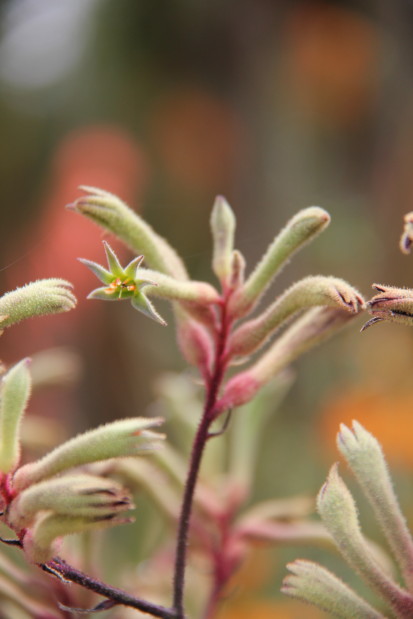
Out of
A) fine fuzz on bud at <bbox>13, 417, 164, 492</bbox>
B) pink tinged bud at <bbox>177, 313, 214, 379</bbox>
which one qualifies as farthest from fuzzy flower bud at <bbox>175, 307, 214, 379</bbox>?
fine fuzz on bud at <bbox>13, 417, 164, 492</bbox>

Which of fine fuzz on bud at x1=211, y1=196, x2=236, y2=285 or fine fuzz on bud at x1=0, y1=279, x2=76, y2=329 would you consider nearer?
fine fuzz on bud at x1=0, y1=279, x2=76, y2=329

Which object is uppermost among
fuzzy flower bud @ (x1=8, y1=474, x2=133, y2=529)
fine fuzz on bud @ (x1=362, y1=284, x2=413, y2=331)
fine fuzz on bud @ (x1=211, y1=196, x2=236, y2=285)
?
fine fuzz on bud @ (x1=211, y1=196, x2=236, y2=285)

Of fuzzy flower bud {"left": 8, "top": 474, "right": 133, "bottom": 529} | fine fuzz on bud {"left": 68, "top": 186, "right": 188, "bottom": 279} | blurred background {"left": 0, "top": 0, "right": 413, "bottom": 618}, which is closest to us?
fuzzy flower bud {"left": 8, "top": 474, "right": 133, "bottom": 529}

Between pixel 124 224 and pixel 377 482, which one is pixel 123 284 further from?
pixel 377 482

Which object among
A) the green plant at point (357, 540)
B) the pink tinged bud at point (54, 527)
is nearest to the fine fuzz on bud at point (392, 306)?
the green plant at point (357, 540)

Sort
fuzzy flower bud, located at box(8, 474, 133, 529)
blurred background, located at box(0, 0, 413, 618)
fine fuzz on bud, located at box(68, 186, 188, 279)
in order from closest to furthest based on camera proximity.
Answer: fuzzy flower bud, located at box(8, 474, 133, 529), fine fuzz on bud, located at box(68, 186, 188, 279), blurred background, located at box(0, 0, 413, 618)

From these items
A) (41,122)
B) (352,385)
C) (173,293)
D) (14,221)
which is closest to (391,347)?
(352,385)

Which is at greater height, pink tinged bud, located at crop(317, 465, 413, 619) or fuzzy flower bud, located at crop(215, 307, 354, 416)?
fuzzy flower bud, located at crop(215, 307, 354, 416)

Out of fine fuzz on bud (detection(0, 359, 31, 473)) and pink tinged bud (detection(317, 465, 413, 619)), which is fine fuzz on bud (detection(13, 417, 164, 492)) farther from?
pink tinged bud (detection(317, 465, 413, 619))
